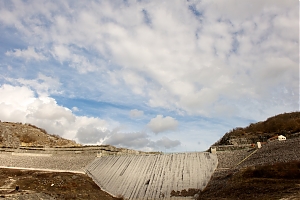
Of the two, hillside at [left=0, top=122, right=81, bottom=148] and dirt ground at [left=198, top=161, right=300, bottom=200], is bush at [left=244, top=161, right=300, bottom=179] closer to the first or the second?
dirt ground at [left=198, top=161, right=300, bottom=200]

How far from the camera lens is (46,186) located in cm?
3434

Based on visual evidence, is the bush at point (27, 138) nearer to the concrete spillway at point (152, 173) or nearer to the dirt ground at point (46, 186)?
the dirt ground at point (46, 186)

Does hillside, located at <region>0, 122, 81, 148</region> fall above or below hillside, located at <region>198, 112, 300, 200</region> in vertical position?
above

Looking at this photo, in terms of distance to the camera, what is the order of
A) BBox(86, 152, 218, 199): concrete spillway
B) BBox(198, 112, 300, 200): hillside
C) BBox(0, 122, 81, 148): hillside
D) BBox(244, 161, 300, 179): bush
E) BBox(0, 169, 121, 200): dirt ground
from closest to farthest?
BBox(198, 112, 300, 200): hillside
BBox(244, 161, 300, 179): bush
BBox(0, 169, 121, 200): dirt ground
BBox(86, 152, 218, 199): concrete spillway
BBox(0, 122, 81, 148): hillside

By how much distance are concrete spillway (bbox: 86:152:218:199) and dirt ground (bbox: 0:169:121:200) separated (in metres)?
2.73

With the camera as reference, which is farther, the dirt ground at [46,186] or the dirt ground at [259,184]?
the dirt ground at [46,186]

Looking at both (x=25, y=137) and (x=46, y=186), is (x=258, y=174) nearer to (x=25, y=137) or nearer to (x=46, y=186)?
(x=46, y=186)

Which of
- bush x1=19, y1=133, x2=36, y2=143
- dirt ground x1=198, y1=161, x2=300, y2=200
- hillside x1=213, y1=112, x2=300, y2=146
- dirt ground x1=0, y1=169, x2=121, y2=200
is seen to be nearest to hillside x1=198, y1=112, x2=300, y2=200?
dirt ground x1=198, y1=161, x2=300, y2=200

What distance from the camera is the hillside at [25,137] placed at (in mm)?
59750

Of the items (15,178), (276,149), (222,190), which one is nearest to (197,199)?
(222,190)

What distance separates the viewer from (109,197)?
35.2 meters

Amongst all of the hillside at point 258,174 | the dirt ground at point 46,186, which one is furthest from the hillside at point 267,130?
the dirt ground at point 46,186

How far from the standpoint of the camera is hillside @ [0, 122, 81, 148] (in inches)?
2352

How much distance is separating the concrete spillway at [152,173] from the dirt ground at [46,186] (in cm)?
273
